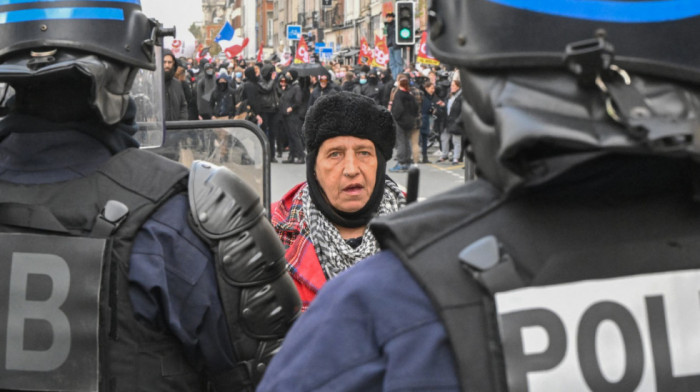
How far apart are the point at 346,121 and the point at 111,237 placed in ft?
5.29

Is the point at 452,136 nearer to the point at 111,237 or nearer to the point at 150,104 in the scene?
the point at 150,104

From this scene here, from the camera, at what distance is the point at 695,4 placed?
1396 mm

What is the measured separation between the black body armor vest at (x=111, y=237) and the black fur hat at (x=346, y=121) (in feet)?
4.82

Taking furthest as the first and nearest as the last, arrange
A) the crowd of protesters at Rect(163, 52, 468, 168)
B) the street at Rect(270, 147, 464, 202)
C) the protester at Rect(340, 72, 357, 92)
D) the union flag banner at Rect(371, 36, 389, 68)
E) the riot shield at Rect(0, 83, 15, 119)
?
the union flag banner at Rect(371, 36, 389, 68) < the protester at Rect(340, 72, 357, 92) < the crowd of protesters at Rect(163, 52, 468, 168) < the street at Rect(270, 147, 464, 202) < the riot shield at Rect(0, 83, 15, 119)

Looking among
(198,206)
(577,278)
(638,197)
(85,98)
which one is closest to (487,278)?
(577,278)

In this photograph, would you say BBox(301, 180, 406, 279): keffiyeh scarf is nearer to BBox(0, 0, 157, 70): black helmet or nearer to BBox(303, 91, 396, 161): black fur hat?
BBox(303, 91, 396, 161): black fur hat

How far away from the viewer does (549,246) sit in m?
1.38

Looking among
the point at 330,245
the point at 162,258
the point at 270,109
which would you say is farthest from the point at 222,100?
the point at 162,258

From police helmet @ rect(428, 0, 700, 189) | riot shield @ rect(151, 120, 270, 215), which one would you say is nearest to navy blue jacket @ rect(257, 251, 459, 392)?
police helmet @ rect(428, 0, 700, 189)

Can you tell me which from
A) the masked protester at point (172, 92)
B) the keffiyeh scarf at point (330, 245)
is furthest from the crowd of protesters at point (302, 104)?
the keffiyeh scarf at point (330, 245)

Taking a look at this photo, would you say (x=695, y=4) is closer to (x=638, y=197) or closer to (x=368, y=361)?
(x=638, y=197)

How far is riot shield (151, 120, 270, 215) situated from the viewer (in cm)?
510

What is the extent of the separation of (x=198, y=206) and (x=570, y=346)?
1.26 m

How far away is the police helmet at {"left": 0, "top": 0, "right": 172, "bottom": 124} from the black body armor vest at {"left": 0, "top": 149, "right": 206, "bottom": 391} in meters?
0.20
